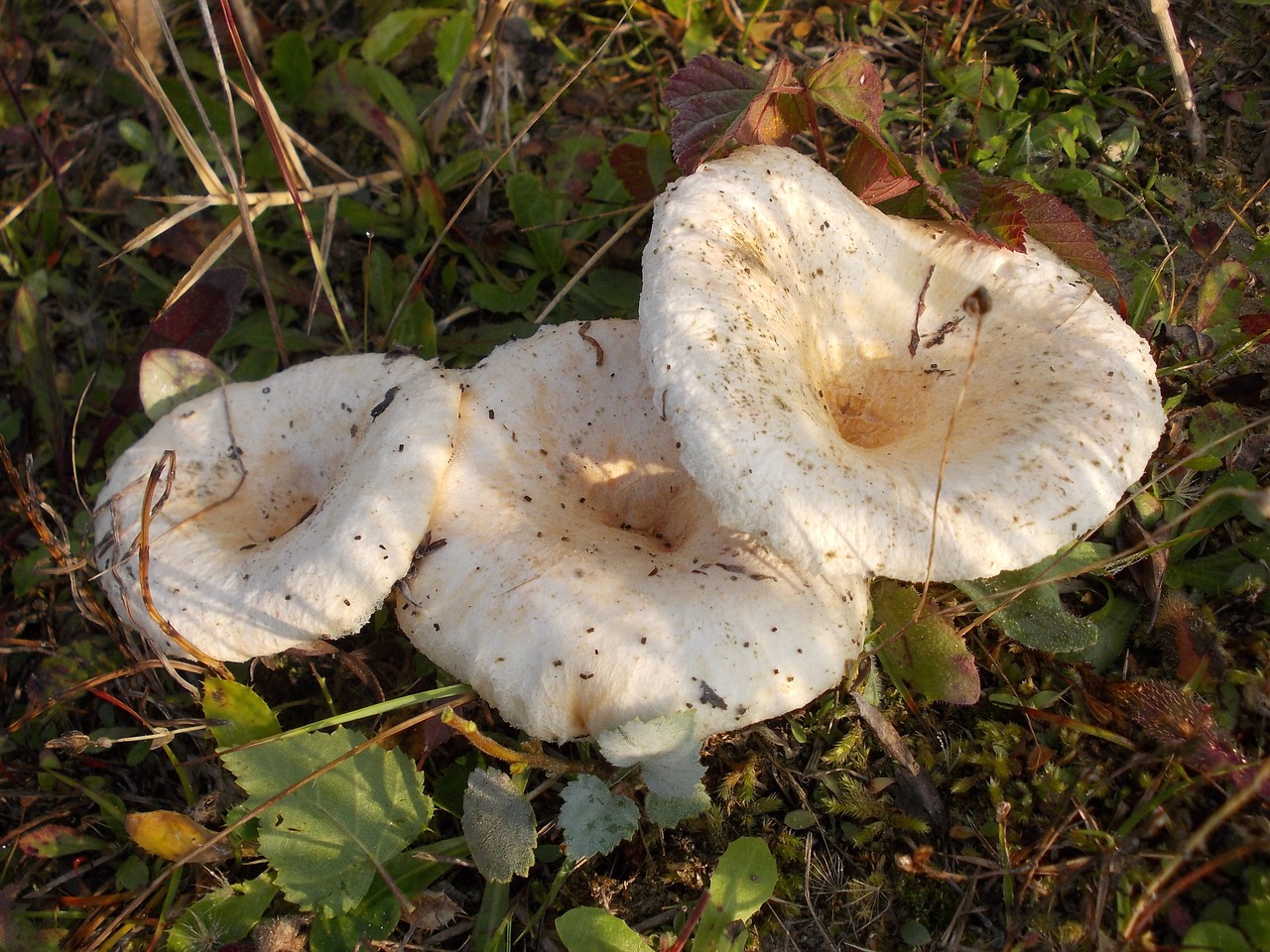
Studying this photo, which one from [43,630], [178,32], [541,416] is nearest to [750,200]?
[541,416]

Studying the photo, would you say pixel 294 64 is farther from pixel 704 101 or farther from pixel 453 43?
pixel 704 101

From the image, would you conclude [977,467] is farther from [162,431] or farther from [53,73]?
[53,73]

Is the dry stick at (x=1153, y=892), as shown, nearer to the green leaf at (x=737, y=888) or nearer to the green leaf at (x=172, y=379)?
the green leaf at (x=737, y=888)

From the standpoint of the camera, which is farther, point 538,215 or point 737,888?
point 538,215

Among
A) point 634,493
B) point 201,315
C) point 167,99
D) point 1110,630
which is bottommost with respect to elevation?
point 1110,630

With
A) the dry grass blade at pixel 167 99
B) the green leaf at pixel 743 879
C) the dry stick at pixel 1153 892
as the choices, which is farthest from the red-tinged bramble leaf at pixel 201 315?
the dry stick at pixel 1153 892

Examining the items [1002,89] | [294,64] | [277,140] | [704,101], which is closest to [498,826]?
[704,101]
